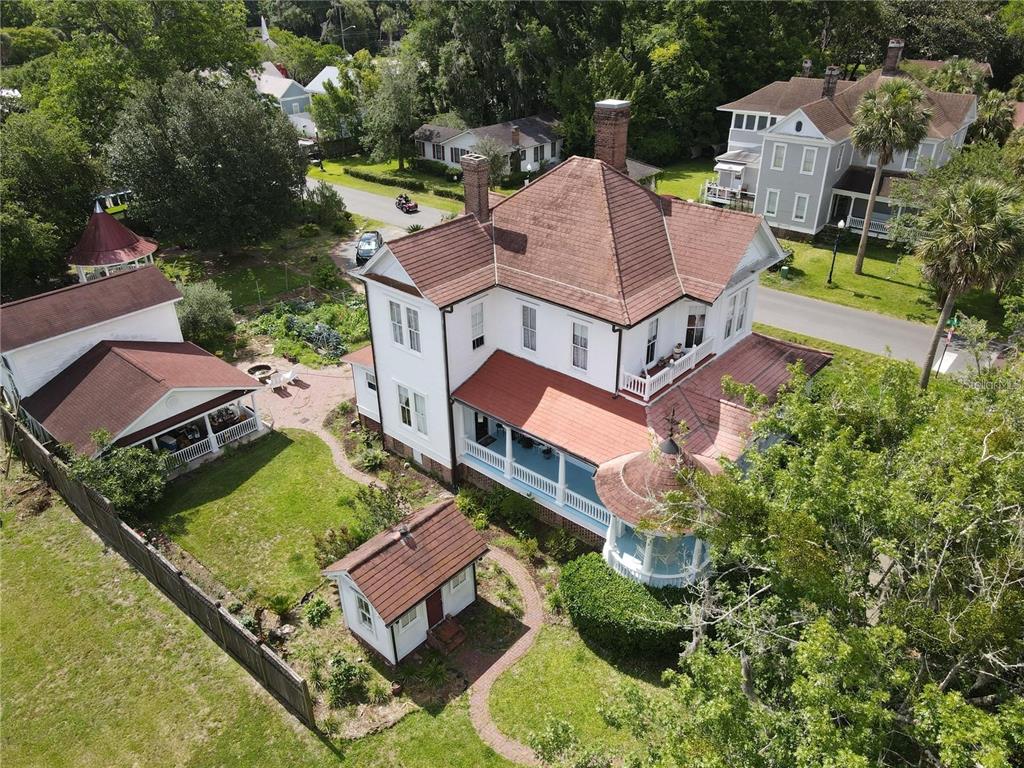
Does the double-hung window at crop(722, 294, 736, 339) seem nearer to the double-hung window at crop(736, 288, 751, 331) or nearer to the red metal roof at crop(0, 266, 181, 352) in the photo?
the double-hung window at crop(736, 288, 751, 331)

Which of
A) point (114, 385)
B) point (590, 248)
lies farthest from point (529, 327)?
point (114, 385)

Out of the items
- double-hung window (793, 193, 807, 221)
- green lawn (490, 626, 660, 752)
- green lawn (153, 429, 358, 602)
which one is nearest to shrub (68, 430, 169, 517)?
green lawn (153, 429, 358, 602)

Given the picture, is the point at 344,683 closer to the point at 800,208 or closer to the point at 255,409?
the point at 255,409

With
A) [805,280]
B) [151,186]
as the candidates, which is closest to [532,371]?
[805,280]

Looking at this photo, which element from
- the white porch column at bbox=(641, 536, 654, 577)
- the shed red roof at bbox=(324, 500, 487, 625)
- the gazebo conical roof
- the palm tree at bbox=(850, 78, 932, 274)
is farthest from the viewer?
the gazebo conical roof

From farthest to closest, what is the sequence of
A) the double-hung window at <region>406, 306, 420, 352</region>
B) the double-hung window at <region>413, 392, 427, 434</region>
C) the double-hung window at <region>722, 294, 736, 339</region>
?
the double-hung window at <region>413, 392, 427, 434</region> → the double-hung window at <region>722, 294, 736, 339</region> → the double-hung window at <region>406, 306, 420, 352</region>
